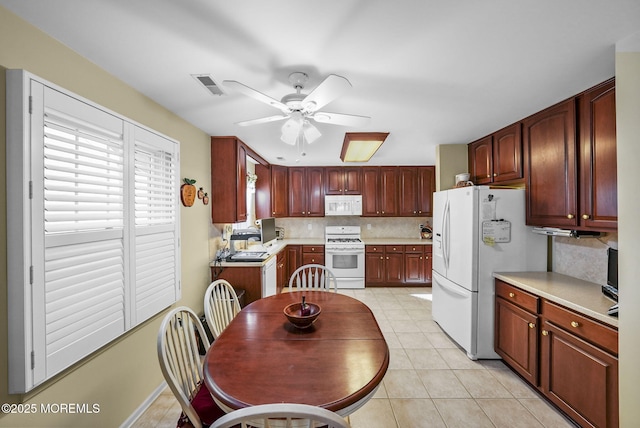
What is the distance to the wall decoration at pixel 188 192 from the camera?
238 cm

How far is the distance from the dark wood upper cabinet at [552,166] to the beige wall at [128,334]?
3347mm

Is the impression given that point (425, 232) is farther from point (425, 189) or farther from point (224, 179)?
point (224, 179)

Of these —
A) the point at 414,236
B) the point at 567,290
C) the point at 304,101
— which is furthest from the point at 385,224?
the point at 304,101

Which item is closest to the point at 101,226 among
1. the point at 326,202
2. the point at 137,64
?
the point at 137,64

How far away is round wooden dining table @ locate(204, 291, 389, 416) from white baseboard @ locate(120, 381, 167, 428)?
103 centimetres

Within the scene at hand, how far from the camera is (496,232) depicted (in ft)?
7.89

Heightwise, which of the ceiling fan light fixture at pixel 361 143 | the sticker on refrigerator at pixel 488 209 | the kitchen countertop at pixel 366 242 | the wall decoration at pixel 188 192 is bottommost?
the kitchen countertop at pixel 366 242

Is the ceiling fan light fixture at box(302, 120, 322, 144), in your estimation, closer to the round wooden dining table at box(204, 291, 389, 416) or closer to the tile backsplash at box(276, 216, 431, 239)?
the round wooden dining table at box(204, 291, 389, 416)

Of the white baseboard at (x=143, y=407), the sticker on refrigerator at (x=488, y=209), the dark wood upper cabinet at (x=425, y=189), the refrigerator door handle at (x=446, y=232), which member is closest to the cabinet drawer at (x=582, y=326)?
the sticker on refrigerator at (x=488, y=209)

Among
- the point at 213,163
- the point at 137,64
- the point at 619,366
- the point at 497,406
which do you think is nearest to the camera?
the point at 619,366

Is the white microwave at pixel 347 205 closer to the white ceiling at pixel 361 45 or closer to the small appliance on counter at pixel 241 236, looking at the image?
the small appliance on counter at pixel 241 236

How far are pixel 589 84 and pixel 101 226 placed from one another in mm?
3385

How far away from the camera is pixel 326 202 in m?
5.01

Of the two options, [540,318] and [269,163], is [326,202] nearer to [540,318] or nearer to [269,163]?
[269,163]
